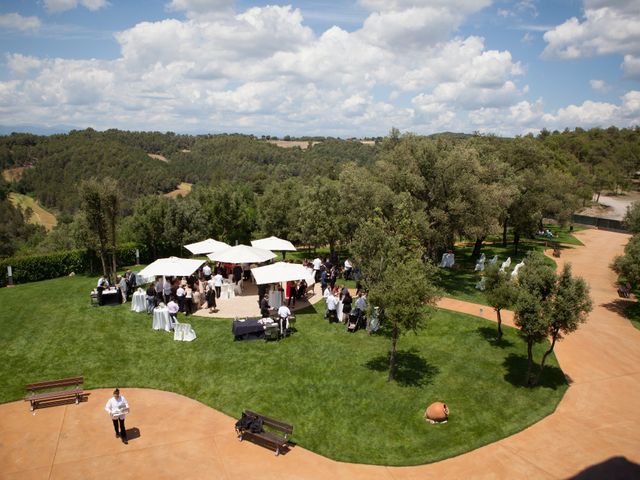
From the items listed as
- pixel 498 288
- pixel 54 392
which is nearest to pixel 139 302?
pixel 54 392

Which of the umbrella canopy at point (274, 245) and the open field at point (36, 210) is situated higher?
the umbrella canopy at point (274, 245)

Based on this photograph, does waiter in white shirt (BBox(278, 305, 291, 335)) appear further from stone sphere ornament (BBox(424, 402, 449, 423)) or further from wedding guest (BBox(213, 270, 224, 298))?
stone sphere ornament (BBox(424, 402, 449, 423))

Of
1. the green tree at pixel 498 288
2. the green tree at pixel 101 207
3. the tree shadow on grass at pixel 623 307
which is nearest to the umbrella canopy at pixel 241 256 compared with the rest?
the green tree at pixel 101 207

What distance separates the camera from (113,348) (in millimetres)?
16656

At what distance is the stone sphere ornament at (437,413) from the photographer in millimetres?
12609

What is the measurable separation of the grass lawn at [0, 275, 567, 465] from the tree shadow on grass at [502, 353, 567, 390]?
0.20 feet

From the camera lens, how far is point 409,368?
617 inches

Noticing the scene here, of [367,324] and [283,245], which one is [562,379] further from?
[283,245]

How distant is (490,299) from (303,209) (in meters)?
17.0

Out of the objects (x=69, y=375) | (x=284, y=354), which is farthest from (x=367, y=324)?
(x=69, y=375)

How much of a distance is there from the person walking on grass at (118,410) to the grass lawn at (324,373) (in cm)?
266

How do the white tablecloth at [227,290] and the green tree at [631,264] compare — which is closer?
the green tree at [631,264]

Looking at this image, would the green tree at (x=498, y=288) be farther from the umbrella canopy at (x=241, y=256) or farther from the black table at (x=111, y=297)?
the black table at (x=111, y=297)

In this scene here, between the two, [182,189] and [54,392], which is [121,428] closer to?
[54,392]
